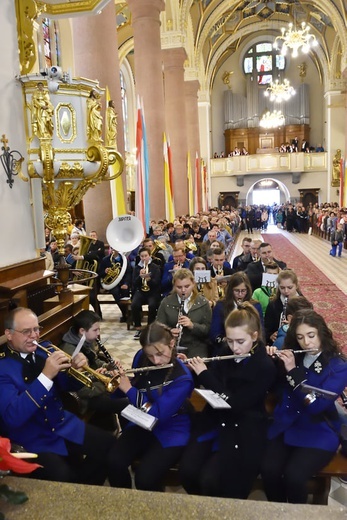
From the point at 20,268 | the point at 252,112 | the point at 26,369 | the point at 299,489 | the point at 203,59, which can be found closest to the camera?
the point at 299,489

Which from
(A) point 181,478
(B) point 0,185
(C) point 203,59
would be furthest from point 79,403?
(C) point 203,59

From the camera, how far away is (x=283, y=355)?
2832 mm

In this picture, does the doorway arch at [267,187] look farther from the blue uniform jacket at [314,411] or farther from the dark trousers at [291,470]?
the dark trousers at [291,470]

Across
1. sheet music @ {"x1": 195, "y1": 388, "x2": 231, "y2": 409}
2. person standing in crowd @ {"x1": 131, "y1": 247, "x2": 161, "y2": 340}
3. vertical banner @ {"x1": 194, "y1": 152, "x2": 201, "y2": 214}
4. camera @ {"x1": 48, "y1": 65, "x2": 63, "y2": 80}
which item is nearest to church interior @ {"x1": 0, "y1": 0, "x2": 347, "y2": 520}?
camera @ {"x1": 48, "y1": 65, "x2": 63, "y2": 80}

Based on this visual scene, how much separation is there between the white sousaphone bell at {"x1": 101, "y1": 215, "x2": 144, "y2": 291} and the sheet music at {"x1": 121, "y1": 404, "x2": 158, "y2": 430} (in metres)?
4.74

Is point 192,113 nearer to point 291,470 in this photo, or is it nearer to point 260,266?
point 260,266

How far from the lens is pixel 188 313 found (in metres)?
4.46

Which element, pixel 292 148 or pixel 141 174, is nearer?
pixel 141 174

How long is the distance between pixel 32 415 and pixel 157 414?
0.76 meters

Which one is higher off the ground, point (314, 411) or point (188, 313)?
point (188, 313)

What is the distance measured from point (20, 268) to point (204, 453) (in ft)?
8.47

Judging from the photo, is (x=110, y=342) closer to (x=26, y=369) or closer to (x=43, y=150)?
(x=43, y=150)

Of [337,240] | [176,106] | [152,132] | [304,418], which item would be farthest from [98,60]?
[176,106]

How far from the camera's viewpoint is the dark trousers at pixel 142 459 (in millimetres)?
2717
